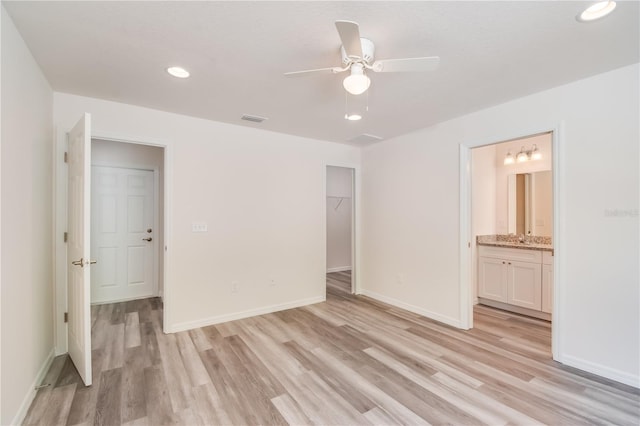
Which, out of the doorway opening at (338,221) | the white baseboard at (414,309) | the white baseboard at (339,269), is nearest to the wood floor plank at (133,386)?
the white baseboard at (414,309)

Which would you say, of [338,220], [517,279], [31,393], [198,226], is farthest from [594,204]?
[338,220]

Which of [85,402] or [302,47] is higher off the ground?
[302,47]

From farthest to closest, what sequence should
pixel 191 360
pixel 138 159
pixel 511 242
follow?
pixel 138 159 → pixel 511 242 → pixel 191 360

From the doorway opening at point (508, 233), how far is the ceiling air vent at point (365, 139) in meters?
1.26

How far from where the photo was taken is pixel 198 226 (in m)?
3.48

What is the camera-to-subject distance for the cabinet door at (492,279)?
402 cm

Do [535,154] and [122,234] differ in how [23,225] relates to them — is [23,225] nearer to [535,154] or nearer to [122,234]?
[122,234]

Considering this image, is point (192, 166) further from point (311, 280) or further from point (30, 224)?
point (311, 280)

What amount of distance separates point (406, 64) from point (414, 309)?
10.3 feet

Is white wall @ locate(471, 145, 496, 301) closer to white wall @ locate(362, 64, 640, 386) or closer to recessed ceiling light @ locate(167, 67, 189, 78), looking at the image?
white wall @ locate(362, 64, 640, 386)

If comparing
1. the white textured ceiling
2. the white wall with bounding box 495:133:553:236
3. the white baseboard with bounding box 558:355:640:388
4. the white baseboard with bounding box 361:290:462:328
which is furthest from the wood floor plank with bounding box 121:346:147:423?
the white wall with bounding box 495:133:553:236

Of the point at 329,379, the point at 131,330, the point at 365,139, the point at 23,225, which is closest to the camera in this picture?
the point at 23,225

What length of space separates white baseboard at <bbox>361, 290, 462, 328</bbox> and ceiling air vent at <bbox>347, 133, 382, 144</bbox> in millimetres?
2304

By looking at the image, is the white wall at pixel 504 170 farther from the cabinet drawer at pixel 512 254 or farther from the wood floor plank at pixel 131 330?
the wood floor plank at pixel 131 330
